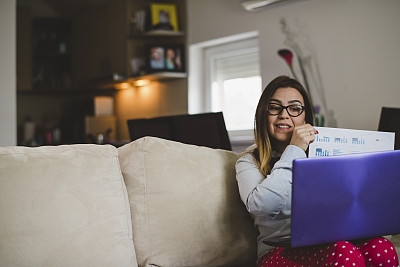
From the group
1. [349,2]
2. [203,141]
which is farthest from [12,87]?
[349,2]

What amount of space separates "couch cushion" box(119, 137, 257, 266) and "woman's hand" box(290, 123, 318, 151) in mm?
325

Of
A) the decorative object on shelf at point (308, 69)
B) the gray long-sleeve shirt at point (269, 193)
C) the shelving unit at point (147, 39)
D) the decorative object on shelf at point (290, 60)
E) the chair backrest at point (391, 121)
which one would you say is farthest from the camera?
the shelving unit at point (147, 39)

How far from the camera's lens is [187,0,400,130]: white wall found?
10.3ft

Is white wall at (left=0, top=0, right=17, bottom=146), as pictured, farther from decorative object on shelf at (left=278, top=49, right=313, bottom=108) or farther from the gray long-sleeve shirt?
the gray long-sleeve shirt

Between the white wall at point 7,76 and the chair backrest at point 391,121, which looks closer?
the chair backrest at point 391,121

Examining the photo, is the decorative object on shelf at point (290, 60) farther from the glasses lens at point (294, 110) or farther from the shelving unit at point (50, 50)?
the shelving unit at point (50, 50)

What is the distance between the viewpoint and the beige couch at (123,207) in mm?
1283

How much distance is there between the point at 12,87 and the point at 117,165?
6.46 feet

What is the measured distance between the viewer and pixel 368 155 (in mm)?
1271

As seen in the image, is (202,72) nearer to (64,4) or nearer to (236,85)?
(236,85)

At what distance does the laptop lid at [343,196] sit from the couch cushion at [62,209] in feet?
1.84

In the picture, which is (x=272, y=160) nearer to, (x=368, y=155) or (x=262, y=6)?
(x=368, y=155)

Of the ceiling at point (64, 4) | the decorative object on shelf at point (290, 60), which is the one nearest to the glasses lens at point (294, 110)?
the decorative object on shelf at point (290, 60)

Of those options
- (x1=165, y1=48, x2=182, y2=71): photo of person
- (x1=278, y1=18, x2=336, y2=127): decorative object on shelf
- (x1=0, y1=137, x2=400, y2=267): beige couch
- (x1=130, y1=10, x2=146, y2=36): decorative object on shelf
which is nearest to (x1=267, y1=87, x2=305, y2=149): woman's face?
(x1=0, y1=137, x2=400, y2=267): beige couch
